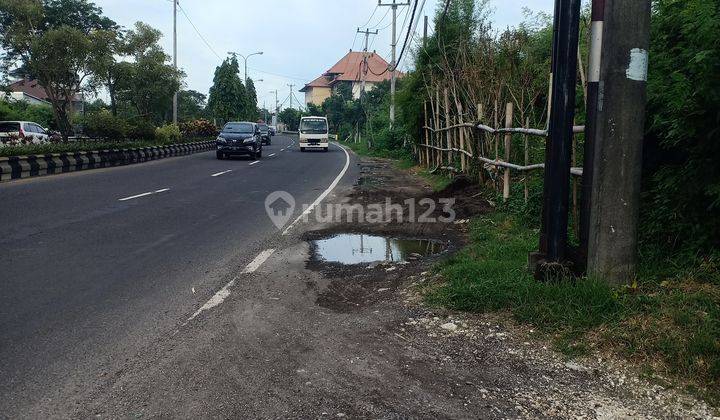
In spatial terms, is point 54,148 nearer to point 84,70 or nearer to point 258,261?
point 84,70

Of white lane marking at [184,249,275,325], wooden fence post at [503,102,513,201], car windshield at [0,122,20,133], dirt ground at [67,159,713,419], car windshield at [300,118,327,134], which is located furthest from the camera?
car windshield at [300,118,327,134]

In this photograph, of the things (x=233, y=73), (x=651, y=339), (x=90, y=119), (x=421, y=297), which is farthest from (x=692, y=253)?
(x=233, y=73)

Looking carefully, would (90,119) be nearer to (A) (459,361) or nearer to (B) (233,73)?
(A) (459,361)

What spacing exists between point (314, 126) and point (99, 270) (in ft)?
116

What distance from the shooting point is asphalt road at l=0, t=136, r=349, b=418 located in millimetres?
4004

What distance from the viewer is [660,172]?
5.62m

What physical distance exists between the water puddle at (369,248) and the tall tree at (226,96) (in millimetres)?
52320

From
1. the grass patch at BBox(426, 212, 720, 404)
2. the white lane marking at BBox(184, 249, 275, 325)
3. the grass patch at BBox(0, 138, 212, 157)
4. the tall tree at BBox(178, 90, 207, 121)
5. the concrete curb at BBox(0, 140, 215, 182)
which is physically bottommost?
the white lane marking at BBox(184, 249, 275, 325)

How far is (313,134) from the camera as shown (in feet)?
132

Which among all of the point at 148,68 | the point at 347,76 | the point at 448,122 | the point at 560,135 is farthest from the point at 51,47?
the point at 347,76

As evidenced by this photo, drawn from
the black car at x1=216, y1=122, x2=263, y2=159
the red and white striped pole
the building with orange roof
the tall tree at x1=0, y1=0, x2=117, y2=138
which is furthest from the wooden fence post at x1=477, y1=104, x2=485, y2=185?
the building with orange roof

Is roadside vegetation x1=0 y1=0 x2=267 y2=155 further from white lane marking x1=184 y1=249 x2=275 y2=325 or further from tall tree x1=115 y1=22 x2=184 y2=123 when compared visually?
white lane marking x1=184 y1=249 x2=275 y2=325

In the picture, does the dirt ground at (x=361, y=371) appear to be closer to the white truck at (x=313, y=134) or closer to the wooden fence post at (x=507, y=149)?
the wooden fence post at (x=507, y=149)

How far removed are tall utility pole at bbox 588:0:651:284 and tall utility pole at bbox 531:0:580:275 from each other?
1.06 feet
